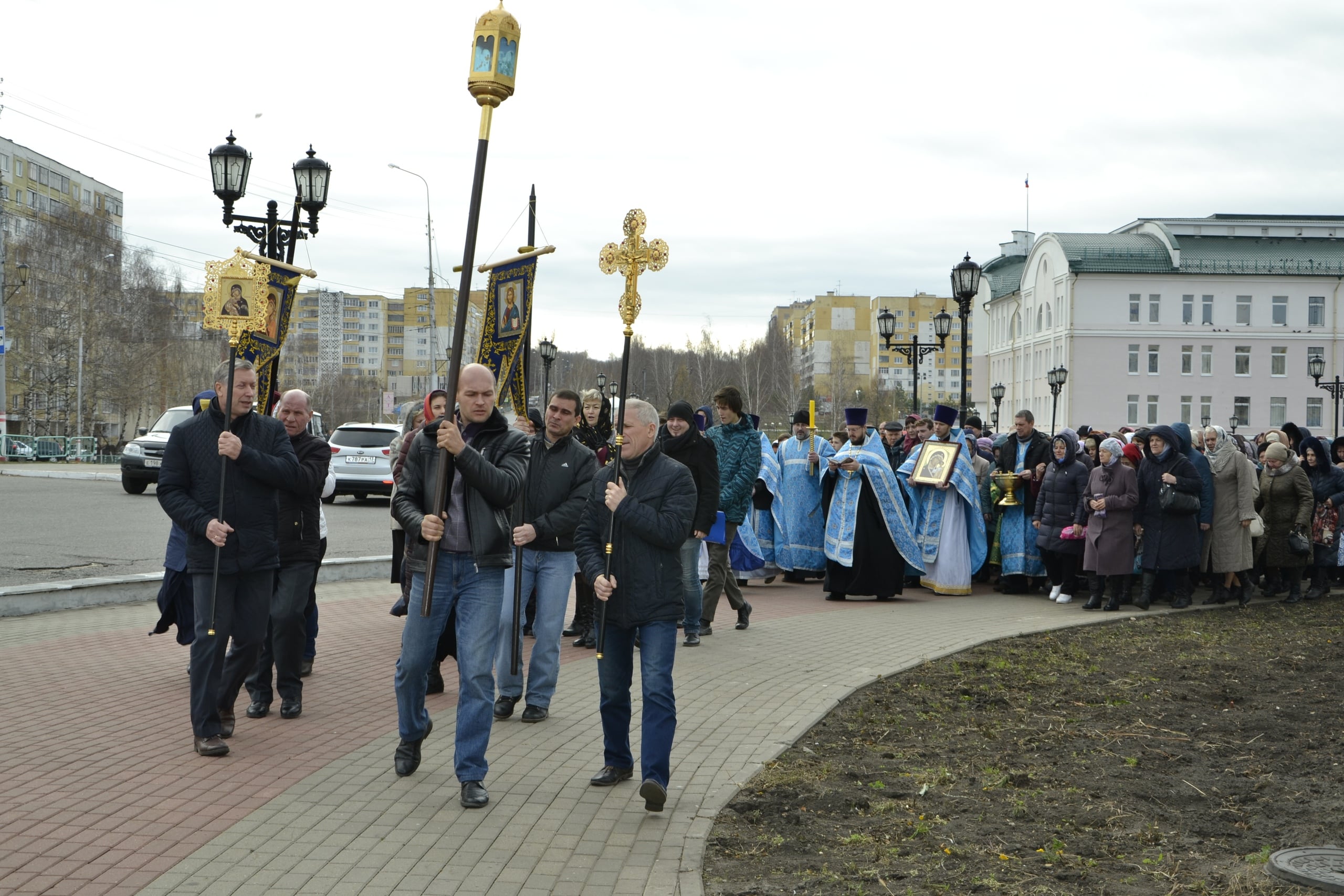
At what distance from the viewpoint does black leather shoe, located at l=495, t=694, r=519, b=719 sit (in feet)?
25.1

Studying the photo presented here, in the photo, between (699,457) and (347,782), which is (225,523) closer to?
(347,782)

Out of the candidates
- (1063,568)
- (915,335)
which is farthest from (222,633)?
(915,335)

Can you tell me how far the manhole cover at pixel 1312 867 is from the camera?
468 cm

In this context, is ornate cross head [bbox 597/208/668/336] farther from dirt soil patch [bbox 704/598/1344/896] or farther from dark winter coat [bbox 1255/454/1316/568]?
dark winter coat [bbox 1255/454/1316/568]

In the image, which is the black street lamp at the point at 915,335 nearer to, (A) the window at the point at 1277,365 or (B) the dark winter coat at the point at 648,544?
(B) the dark winter coat at the point at 648,544

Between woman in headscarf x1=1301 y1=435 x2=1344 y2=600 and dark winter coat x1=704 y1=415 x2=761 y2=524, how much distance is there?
284 inches

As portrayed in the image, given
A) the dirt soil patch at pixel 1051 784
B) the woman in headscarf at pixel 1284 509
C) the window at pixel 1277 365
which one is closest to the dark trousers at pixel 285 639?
the dirt soil patch at pixel 1051 784

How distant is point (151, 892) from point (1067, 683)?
6571 millimetres

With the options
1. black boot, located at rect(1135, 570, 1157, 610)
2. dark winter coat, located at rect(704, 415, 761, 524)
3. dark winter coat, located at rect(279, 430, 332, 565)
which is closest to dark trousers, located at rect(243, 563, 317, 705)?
dark winter coat, located at rect(279, 430, 332, 565)

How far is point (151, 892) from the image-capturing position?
179 inches

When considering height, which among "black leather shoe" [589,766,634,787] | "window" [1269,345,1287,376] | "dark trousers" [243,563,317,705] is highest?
"window" [1269,345,1287,376]

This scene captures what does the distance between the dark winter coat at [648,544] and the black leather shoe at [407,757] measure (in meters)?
1.22

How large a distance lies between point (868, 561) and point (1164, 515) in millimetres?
3208

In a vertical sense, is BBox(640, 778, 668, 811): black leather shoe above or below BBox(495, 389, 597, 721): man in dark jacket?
below
